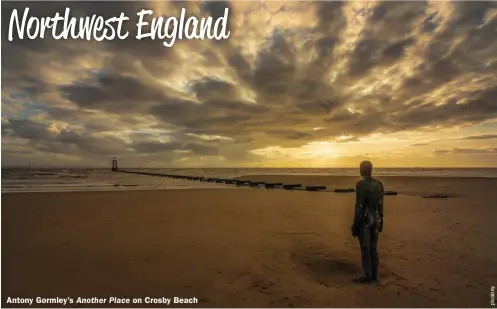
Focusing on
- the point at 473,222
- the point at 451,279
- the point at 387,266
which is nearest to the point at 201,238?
the point at 387,266

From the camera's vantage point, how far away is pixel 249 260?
25.8ft

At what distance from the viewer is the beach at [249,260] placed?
232 inches

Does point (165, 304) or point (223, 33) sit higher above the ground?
point (223, 33)

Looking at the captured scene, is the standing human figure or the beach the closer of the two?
the beach

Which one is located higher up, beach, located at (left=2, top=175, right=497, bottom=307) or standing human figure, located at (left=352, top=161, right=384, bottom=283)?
standing human figure, located at (left=352, top=161, right=384, bottom=283)

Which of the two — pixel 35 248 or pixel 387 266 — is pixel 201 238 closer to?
pixel 35 248

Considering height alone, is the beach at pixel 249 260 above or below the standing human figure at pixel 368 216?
below

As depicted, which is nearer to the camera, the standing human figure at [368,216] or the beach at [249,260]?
the beach at [249,260]

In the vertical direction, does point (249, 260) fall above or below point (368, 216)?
below

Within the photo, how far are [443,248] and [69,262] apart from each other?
9988mm

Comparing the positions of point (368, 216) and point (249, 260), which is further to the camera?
point (249, 260)

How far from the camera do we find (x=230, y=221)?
1334 centimetres

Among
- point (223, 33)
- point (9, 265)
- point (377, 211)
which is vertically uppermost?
point (223, 33)

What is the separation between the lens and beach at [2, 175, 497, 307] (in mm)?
5898
